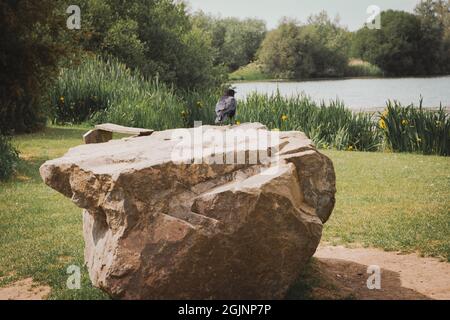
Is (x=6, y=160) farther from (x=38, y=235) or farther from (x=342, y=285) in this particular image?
(x=342, y=285)

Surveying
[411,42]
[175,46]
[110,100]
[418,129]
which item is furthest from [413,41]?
[110,100]

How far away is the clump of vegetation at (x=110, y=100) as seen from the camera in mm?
16641

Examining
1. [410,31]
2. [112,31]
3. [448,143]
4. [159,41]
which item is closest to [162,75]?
[159,41]

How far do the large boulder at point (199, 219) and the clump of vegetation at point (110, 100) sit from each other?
40.3 feet

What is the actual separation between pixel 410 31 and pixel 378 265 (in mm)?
27706

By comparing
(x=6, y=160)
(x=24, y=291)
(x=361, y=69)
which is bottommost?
(x=24, y=291)

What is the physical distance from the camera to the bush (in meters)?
9.87

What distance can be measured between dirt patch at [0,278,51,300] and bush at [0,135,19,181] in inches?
198

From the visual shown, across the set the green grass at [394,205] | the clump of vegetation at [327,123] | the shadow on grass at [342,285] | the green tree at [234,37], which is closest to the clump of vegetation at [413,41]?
the green tree at [234,37]

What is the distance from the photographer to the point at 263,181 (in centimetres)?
397

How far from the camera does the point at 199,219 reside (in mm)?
4043

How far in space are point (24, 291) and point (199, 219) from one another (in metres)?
2.07

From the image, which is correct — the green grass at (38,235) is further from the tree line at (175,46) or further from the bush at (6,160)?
the tree line at (175,46)
